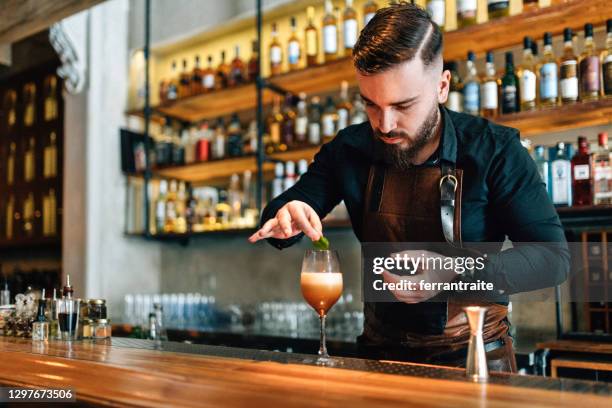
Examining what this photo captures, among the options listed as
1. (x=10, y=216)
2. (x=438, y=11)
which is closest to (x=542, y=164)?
(x=438, y=11)

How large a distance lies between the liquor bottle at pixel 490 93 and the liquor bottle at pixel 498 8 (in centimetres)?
16

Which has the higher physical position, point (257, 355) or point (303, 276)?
point (303, 276)

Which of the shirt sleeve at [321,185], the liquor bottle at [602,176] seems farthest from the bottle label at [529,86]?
the shirt sleeve at [321,185]

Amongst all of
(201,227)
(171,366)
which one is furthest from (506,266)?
(201,227)

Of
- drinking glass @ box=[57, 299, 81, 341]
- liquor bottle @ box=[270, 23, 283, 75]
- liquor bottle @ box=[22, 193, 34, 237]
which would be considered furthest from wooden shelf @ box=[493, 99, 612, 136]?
liquor bottle @ box=[22, 193, 34, 237]

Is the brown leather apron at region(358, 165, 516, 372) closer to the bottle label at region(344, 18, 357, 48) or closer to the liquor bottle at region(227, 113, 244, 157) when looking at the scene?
the bottle label at region(344, 18, 357, 48)

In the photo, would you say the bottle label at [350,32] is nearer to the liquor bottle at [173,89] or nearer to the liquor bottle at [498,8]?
the liquor bottle at [498,8]

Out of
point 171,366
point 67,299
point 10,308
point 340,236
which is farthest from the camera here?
point 340,236

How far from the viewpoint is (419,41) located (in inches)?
58.2

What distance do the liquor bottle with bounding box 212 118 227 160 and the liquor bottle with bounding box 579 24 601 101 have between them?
2.00m

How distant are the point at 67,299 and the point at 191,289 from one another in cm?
214

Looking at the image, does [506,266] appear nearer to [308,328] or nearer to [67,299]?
[67,299]

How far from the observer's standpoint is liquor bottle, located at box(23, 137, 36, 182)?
505cm

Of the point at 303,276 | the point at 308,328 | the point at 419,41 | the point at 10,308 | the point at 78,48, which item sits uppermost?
the point at 78,48
